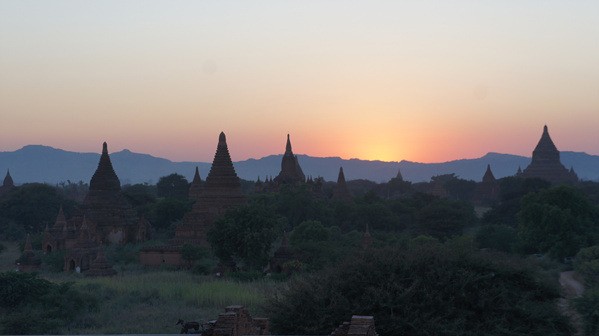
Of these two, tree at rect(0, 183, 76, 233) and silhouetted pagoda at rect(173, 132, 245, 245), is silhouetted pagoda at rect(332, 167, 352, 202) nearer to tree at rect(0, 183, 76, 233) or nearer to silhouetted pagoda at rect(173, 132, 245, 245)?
tree at rect(0, 183, 76, 233)

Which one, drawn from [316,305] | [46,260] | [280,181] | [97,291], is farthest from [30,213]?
[316,305]

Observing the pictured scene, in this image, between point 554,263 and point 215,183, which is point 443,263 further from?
point 215,183

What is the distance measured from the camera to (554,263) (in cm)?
3588

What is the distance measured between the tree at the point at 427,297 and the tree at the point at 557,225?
21.4 metres

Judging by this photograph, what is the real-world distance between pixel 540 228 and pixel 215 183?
51.6 ft

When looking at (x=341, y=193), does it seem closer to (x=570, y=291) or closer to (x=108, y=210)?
(x=108, y=210)

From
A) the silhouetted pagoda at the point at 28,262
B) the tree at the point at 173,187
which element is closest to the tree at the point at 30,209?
the tree at the point at 173,187

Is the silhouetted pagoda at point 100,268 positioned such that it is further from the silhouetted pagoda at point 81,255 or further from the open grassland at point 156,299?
the silhouetted pagoda at point 81,255

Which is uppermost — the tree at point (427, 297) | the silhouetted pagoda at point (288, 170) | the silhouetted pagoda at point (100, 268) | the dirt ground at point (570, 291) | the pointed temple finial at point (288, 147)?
the pointed temple finial at point (288, 147)

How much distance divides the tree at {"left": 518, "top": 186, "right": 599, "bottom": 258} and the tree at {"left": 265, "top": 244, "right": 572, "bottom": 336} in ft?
70.3

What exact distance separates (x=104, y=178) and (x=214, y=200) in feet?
22.2

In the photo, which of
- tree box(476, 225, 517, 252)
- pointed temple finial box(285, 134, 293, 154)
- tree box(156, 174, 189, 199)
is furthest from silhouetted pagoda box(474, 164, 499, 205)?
tree box(476, 225, 517, 252)

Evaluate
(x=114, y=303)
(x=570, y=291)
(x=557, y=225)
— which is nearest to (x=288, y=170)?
(x=557, y=225)

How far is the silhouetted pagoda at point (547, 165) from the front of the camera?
303 feet
